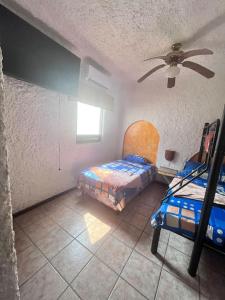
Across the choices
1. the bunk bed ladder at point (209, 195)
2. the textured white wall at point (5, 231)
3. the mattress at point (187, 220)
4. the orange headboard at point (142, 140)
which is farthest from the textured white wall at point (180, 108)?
the textured white wall at point (5, 231)

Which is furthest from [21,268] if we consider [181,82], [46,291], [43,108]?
[181,82]

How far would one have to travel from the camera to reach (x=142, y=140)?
3604mm

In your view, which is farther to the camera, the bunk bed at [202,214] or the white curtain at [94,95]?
the white curtain at [94,95]

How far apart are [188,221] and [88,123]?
246cm

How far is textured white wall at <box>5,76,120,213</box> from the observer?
173cm

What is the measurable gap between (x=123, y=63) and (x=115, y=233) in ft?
9.02

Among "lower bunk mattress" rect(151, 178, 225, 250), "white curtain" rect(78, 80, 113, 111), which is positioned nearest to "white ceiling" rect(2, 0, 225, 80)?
"white curtain" rect(78, 80, 113, 111)

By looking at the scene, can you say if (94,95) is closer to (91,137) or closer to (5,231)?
(91,137)

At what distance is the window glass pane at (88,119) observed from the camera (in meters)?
2.78

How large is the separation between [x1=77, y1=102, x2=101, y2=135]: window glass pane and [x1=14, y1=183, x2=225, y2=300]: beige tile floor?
1.60 m

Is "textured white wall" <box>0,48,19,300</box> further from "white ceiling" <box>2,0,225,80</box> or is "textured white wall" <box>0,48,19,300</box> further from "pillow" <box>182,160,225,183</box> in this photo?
"pillow" <box>182,160,225,183</box>

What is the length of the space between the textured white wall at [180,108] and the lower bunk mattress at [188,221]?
1798 mm

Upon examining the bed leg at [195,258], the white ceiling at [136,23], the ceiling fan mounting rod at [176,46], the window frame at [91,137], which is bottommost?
the bed leg at [195,258]

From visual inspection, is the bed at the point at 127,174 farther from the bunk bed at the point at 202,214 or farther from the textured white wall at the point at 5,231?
the textured white wall at the point at 5,231
